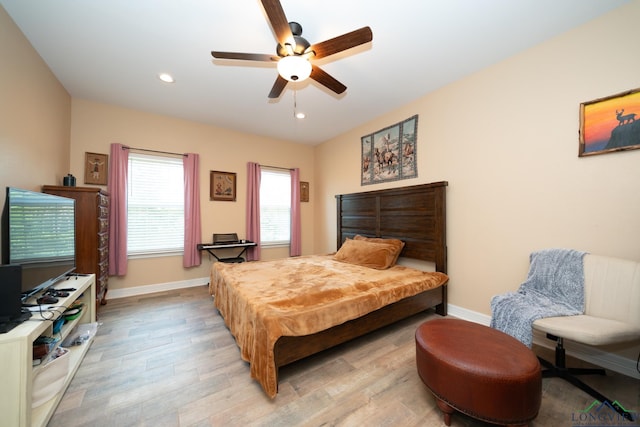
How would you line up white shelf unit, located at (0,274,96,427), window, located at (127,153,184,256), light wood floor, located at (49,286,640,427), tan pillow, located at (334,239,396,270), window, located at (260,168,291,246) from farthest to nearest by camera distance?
window, located at (260,168,291,246)
window, located at (127,153,184,256)
tan pillow, located at (334,239,396,270)
light wood floor, located at (49,286,640,427)
white shelf unit, located at (0,274,96,427)

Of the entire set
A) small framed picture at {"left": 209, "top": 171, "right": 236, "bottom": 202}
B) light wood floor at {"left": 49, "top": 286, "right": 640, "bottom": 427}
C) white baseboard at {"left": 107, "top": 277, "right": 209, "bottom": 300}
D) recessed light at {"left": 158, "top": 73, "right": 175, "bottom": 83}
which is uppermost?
recessed light at {"left": 158, "top": 73, "right": 175, "bottom": 83}

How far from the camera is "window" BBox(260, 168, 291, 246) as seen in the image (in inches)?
181

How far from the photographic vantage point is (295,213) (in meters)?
4.79

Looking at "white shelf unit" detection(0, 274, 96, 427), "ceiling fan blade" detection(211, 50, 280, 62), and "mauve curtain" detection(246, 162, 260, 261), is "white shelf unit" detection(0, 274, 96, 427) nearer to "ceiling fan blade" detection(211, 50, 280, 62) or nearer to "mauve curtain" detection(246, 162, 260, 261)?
"ceiling fan blade" detection(211, 50, 280, 62)

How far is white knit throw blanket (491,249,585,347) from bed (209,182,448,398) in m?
0.76

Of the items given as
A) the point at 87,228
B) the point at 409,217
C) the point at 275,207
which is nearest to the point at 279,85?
the point at 409,217

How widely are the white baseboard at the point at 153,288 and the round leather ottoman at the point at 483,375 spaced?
12.2 feet

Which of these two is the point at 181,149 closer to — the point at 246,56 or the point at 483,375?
the point at 246,56

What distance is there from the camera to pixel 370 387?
1.58 metres

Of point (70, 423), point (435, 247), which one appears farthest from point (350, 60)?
point (70, 423)

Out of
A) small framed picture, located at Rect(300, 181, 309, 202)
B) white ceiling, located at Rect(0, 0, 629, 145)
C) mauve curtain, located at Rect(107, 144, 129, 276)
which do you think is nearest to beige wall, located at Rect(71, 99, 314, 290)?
mauve curtain, located at Rect(107, 144, 129, 276)

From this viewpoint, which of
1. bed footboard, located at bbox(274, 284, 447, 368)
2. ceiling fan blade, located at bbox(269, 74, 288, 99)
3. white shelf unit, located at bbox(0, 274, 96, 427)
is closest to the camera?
white shelf unit, located at bbox(0, 274, 96, 427)

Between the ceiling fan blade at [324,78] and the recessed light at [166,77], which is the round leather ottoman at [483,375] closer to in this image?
the ceiling fan blade at [324,78]

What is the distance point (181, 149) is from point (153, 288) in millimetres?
2290
